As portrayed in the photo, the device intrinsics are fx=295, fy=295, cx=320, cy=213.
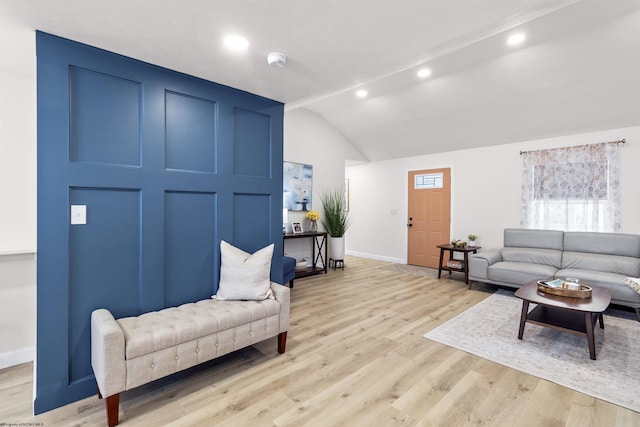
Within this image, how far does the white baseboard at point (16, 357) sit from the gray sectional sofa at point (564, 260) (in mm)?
5237

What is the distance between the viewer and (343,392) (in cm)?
202

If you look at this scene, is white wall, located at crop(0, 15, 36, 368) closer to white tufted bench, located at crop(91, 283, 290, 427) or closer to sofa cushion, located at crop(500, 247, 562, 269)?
white tufted bench, located at crop(91, 283, 290, 427)

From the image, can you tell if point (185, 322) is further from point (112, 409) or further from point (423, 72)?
point (423, 72)

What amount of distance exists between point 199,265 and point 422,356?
6.76ft

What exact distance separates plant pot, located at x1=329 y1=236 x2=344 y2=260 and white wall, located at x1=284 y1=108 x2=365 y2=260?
0.53 meters

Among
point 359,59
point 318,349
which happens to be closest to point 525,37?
point 359,59

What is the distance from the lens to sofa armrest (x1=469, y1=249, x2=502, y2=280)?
450cm

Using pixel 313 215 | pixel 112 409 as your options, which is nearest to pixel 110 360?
pixel 112 409

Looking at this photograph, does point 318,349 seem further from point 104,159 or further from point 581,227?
point 581,227

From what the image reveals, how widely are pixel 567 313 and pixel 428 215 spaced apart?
3.45m

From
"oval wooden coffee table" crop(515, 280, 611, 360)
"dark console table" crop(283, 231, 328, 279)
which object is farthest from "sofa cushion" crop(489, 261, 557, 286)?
"dark console table" crop(283, 231, 328, 279)

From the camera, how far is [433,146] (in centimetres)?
597

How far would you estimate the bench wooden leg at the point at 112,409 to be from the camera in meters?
1.68

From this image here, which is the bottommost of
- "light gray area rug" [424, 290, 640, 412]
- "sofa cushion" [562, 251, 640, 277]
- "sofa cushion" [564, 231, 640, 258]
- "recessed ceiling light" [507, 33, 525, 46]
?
"light gray area rug" [424, 290, 640, 412]
